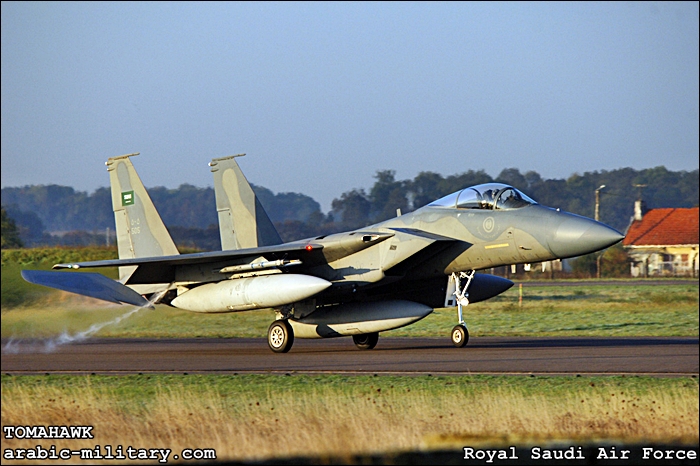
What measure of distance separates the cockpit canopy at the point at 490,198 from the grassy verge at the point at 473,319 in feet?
17.5

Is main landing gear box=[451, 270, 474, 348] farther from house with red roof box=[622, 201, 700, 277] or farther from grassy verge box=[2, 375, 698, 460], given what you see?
house with red roof box=[622, 201, 700, 277]

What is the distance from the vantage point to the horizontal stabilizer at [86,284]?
1505cm

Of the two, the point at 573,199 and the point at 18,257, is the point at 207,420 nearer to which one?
the point at 18,257

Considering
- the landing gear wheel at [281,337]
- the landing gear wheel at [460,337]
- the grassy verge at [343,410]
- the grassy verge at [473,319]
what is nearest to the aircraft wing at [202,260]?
the landing gear wheel at [281,337]

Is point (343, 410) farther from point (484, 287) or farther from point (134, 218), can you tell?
point (134, 218)

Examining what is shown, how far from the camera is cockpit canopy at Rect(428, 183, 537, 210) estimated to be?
14828 mm

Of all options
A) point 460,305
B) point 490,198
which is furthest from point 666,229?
point 490,198

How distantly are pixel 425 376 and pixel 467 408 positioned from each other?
9.16 feet

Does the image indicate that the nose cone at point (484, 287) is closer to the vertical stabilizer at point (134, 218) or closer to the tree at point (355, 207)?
the vertical stabilizer at point (134, 218)

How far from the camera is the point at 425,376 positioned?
1133cm

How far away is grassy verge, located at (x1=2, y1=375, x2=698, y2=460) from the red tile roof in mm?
49878

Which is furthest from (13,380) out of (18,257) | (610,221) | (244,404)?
(610,221)

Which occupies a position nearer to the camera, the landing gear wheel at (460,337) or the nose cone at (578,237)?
the nose cone at (578,237)

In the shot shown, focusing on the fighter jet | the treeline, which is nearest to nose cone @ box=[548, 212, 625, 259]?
the fighter jet
